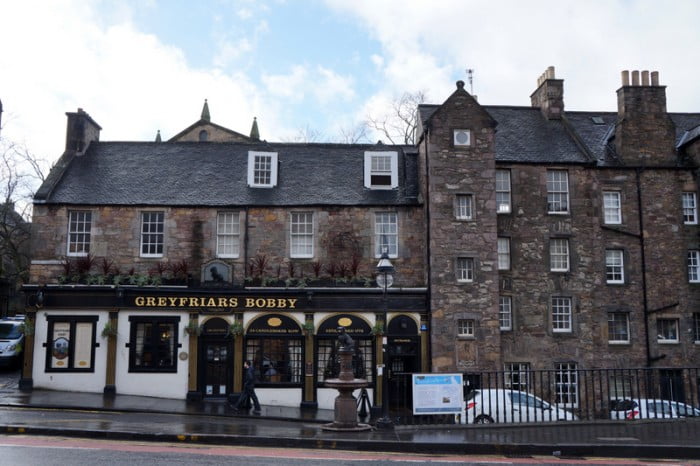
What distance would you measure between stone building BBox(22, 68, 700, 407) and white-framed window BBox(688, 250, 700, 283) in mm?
89

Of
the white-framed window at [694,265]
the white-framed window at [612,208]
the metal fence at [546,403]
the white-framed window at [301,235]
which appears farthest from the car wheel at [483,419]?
the white-framed window at [694,265]

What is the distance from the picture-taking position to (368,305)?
25609mm

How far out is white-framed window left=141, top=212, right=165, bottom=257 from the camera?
26.5 meters

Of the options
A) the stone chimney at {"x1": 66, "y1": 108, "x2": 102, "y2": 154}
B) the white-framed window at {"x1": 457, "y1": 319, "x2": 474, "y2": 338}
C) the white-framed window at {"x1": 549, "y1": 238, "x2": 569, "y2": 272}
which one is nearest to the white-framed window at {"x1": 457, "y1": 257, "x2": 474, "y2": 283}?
the white-framed window at {"x1": 457, "y1": 319, "x2": 474, "y2": 338}

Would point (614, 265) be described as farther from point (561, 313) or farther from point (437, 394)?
point (437, 394)

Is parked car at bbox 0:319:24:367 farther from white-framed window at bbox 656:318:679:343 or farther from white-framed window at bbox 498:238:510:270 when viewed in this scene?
white-framed window at bbox 656:318:679:343

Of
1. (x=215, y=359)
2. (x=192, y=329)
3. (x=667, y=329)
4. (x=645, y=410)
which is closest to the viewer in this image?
(x=645, y=410)

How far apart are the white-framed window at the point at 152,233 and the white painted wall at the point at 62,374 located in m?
3.49

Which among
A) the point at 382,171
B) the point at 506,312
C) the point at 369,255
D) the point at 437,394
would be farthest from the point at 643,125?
the point at 437,394

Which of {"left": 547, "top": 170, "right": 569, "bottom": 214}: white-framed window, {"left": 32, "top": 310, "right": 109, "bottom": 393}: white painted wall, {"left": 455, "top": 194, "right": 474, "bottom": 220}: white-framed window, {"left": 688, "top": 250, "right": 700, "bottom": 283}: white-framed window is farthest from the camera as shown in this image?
{"left": 688, "top": 250, "right": 700, "bottom": 283}: white-framed window

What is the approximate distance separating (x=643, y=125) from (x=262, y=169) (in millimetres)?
16449

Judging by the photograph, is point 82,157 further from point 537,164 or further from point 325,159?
point 537,164

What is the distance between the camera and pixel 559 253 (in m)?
27.8

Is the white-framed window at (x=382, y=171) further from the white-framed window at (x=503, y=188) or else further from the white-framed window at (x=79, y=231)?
the white-framed window at (x=79, y=231)
